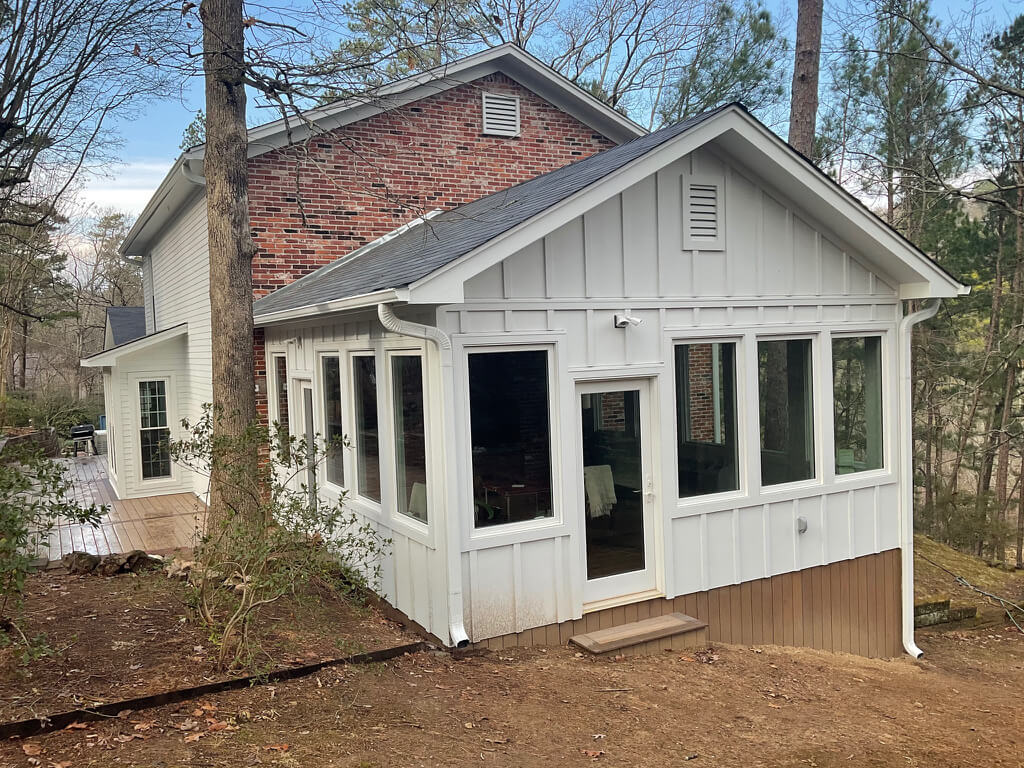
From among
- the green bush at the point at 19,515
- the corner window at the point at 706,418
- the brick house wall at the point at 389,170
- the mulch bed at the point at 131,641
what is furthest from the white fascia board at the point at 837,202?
the green bush at the point at 19,515

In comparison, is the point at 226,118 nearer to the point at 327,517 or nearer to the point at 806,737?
the point at 327,517

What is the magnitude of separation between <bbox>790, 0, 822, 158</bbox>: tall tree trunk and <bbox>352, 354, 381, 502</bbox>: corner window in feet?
26.7

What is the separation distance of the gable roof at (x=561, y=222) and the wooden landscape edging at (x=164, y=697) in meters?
2.53

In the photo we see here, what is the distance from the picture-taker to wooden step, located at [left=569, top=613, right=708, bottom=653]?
20.9ft

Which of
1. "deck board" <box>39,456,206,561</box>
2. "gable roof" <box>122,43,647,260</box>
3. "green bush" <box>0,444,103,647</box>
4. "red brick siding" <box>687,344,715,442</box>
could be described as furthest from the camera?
"gable roof" <box>122,43,647,260</box>

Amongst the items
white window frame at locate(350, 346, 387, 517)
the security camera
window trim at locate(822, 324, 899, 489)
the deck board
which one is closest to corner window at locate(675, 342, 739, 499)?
the security camera

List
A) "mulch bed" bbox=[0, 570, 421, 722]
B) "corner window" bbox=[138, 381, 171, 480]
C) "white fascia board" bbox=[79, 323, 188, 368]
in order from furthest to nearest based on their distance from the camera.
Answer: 1. "corner window" bbox=[138, 381, 171, 480]
2. "white fascia board" bbox=[79, 323, 188, 368]
3. "mulch bed" bbox=[0, 570, 421, 722]

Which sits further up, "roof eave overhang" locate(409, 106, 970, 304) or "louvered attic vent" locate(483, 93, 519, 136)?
"louvered attic vent" locate(483, 93, 519, 136)

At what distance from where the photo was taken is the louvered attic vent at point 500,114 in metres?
12.2

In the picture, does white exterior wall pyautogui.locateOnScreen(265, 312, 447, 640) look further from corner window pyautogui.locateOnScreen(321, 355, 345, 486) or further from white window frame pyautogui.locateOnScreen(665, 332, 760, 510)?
white window frame pyautogui.locateOnScreen(665, 332, 760, 510)

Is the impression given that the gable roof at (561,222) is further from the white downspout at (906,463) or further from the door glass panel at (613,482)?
the door glass panel at (613,482)

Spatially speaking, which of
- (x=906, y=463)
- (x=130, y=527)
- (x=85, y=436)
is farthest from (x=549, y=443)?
(x=85, y=436)

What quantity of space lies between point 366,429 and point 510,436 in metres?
1.69

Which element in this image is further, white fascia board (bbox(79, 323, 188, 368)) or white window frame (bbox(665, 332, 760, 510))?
white fascia board (bbox(79, 323, 188, 368))
